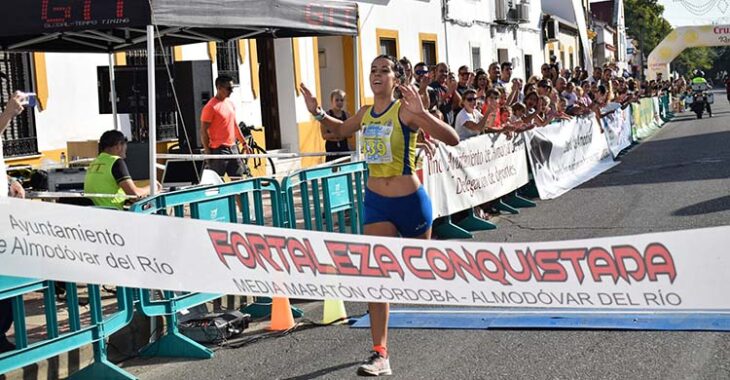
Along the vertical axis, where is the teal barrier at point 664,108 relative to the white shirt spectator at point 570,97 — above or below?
below

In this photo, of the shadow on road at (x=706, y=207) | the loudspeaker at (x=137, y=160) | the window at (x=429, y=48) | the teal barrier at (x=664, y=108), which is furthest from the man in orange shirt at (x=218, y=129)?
the teal barrier at (x=664, y=108)

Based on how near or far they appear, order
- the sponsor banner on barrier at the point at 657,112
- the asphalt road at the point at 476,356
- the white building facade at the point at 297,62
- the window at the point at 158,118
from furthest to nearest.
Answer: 1. the sponsor banner on barrier at the point at 657,112
2. the window at the point at 158,118
3. the white building facade at the point at 297,62
4. the asphalt road at the point at 476,356

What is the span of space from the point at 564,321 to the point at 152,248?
3128 millimetres

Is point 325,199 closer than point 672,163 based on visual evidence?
Yes

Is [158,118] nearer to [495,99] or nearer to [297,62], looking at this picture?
[297,62]

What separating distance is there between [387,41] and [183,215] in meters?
18.4

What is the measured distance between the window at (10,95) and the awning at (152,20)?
1494 mm

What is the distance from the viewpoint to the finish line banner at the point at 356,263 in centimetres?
545

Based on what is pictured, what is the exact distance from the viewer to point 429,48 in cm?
2859

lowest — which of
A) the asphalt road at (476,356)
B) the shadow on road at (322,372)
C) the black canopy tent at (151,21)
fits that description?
the asphalt road at (476,356)

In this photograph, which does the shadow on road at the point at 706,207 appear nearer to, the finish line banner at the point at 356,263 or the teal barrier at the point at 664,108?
the finish line banner at the point at 356,263

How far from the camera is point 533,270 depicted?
225 inches

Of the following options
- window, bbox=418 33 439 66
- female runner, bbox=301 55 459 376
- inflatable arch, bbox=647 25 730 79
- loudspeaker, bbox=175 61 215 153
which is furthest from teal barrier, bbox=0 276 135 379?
inflatable arch, bbox=647 25 730 79

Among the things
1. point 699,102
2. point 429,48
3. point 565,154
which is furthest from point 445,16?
point 699,102
